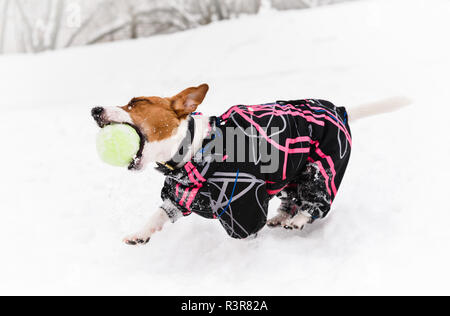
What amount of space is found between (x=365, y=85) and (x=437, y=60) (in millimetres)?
739

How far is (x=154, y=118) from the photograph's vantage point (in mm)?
1540

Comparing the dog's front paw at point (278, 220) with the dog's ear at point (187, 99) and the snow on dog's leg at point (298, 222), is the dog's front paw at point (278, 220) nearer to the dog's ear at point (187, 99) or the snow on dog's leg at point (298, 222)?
the snow on dog's leg at point (298, 222)

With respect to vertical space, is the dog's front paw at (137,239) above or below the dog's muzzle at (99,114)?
below

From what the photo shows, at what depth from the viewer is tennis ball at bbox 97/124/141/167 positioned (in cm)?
143

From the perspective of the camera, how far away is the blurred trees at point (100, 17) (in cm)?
479

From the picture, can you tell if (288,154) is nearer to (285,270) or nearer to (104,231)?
(285,270)

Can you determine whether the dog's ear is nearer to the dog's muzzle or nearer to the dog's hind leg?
the dog's muzzle

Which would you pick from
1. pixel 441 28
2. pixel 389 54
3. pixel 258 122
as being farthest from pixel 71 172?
pixel 441 28

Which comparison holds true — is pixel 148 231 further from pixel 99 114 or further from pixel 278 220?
pixel 278 220

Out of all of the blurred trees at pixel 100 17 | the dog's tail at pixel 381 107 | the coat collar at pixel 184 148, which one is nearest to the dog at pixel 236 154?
the coat collar at pixel 184 148

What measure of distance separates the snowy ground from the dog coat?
244 mm

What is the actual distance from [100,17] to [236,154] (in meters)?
3.83

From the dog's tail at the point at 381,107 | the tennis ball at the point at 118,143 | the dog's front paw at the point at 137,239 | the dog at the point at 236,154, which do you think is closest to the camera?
the tennis ball at the point at 118,143

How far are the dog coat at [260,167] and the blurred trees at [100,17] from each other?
3308 mm
